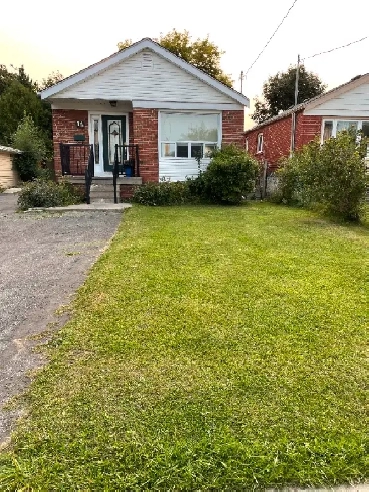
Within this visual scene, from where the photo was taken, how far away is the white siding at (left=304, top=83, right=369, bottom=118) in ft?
46.2

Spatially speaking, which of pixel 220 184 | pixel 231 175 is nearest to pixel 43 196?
pixel 220 184

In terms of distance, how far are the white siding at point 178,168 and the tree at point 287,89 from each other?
20.1 meters

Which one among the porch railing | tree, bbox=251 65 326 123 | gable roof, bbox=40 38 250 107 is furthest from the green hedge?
tree, bbox=251 65 326 123

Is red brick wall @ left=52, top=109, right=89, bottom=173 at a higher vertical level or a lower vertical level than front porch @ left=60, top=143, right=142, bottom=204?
higher

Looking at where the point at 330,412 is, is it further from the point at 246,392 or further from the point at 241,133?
the point at 241,133

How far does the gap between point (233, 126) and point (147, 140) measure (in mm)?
3015

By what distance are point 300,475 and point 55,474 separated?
1158 mm

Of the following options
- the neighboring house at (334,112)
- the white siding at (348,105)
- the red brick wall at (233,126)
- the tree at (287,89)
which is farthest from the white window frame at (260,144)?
the tree at (287,89)

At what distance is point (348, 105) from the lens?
14.1m

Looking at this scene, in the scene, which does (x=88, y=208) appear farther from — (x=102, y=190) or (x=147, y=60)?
(x=147, y=60)

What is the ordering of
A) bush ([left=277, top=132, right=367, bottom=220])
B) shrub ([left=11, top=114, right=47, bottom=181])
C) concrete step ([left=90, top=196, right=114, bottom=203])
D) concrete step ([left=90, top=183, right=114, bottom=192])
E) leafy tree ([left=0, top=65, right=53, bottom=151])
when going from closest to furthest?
bush ([left=277, top=132, right=367, bottom=220]) < concrete step ([left=90, top=196, right=114, bottom=203]) < concrete step ([left=90, top=183, right=114, bottom=192]) < shrub ([left=11, top=114, right=47, bottom=181]) < leafy tree ([left=0, top=65, right=53, bottom=151])

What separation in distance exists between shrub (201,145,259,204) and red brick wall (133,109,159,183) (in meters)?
1.95

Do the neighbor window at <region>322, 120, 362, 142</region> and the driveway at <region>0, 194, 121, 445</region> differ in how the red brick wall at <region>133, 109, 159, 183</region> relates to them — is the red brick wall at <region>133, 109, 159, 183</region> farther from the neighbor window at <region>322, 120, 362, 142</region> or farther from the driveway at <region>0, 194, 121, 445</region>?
the neighbor window at <region>322, 120, 362, 142</region>

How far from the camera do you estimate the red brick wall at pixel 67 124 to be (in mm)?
12812
